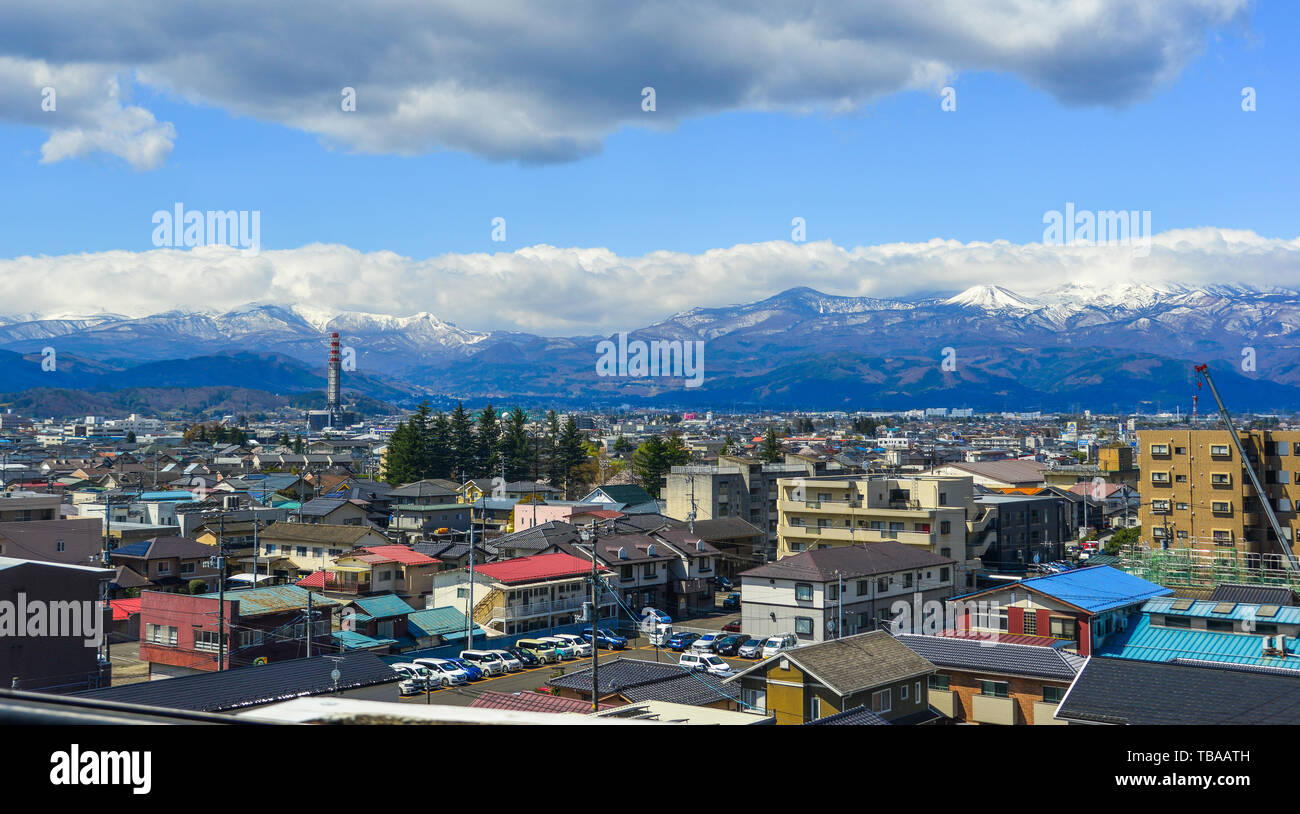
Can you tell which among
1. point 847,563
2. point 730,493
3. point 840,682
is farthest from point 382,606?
point 730,493

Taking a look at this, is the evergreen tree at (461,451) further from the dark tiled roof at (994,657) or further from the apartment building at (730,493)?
the dark tiled roof at (994,657)

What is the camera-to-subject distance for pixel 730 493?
30469mm

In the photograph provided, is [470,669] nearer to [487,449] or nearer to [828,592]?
[828,592]

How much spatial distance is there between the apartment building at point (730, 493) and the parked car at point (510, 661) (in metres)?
11.9

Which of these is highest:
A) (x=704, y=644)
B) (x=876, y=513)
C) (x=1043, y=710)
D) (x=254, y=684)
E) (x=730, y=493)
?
(x=876, y=513)

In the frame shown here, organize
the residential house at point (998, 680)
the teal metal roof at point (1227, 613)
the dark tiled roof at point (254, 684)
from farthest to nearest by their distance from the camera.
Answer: the teal metal roof at point (1227, 613) → the residential house at point (998, 680) → the dark tiled roof at point (254, 684)

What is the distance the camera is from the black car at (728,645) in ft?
61.1

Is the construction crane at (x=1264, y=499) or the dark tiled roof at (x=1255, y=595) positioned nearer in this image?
the dark tiled roof at (x=1255, y=595)

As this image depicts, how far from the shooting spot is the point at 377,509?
33688mm

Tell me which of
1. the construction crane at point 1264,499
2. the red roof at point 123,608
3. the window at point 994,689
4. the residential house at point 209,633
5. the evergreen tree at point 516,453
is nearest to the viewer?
the window at point 994,689

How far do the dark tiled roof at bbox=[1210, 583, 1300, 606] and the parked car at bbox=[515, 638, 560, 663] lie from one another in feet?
36.8

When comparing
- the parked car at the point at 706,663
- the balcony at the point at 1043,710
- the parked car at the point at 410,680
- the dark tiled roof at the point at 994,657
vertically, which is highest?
the dark tiled roof at the point at 994,657

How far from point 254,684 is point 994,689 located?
9.25 m

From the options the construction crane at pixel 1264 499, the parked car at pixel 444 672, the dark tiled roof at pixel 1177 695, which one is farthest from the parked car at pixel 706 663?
the construction crane at pixel 1264 499
